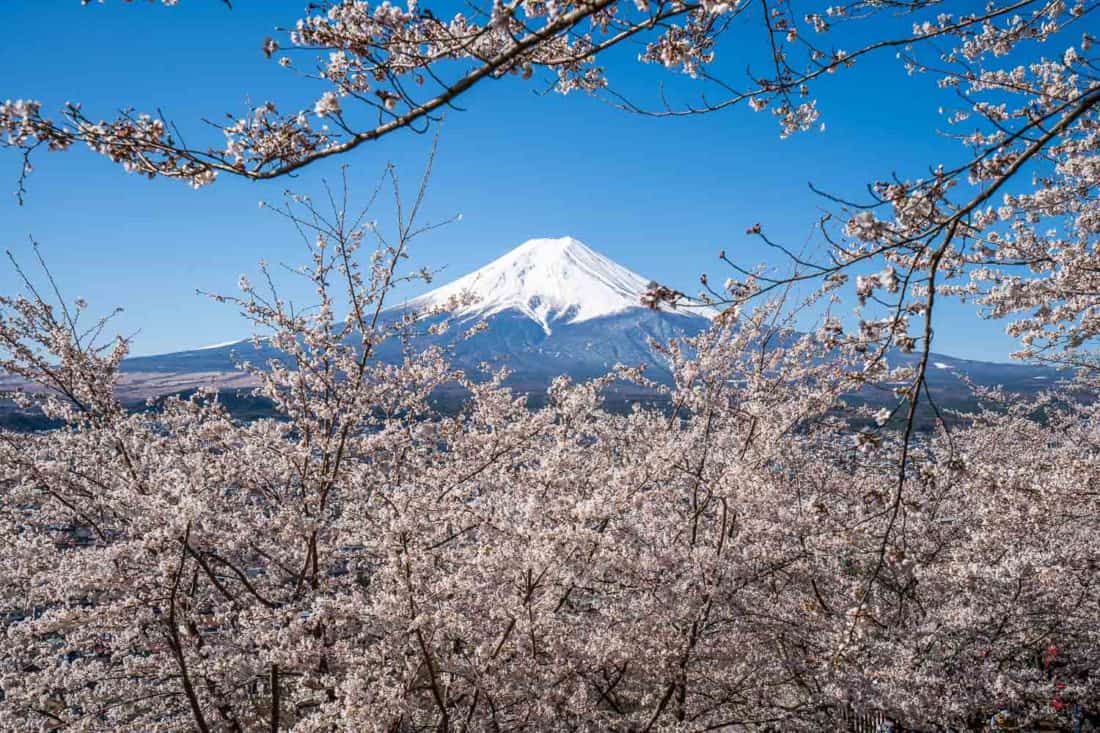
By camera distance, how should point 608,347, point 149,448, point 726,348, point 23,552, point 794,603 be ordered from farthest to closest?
point 608,347
point 726,348
point 794,603
point 149,448
point 23,552

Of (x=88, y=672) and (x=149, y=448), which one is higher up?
(x=149, y=448)

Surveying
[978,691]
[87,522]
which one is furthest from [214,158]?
[978,691]

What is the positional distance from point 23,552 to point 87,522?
749 mm

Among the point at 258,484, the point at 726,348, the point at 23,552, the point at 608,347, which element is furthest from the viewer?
the point at 608,347

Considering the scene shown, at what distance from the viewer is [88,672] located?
594 cm

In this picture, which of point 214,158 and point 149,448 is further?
point 149,448

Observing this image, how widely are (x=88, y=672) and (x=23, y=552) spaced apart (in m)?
1.39

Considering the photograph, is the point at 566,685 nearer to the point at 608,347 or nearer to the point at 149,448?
the point at 149,448

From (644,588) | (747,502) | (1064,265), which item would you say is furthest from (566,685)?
(1064,265)

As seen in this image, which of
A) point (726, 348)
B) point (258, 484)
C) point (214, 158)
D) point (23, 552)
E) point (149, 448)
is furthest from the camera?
point (726, 348)

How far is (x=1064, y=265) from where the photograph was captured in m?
7.09

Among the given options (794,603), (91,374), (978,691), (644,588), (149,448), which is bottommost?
(978,691)

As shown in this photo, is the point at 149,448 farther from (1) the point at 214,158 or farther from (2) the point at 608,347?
(2) the point at 608,347

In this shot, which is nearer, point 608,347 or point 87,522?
point 87,522
